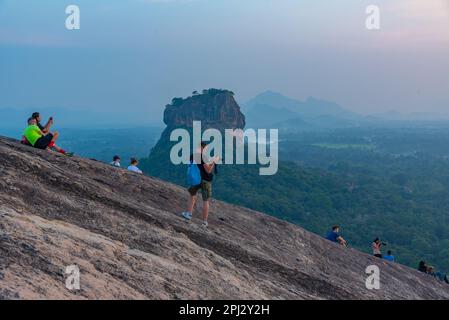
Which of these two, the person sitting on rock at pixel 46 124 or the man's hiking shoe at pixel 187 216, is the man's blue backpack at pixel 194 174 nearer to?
the man's hiking shoe at pixel 187 216

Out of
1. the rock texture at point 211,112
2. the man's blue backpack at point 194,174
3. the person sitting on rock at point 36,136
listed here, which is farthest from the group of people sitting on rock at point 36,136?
the rock texture at point 211,112

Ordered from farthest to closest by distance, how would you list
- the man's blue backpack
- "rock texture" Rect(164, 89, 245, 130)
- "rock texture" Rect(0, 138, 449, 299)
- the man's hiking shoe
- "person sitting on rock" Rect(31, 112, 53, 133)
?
"rock texture" Rect(164, 89, 245, 130) < "person sitting on rock" Rect(31, 112, 53, 133) < the man's hiking shoe < the man's blue backpack < "rock texture" Rect(0, 138, 449, 299)

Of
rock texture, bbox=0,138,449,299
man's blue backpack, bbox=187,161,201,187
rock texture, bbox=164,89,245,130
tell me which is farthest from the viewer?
rock texture, bbox=164,89,245,130

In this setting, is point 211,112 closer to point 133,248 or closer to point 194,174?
point 194,174

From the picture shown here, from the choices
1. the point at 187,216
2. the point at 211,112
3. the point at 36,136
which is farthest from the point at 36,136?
the point at 211,112

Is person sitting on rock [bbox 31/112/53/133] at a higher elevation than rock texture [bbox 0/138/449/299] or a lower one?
higher

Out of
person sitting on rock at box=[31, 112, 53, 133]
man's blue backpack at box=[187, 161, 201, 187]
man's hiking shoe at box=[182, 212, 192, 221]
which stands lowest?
man's hiking shoe at box=[182, 212, 192, 221]

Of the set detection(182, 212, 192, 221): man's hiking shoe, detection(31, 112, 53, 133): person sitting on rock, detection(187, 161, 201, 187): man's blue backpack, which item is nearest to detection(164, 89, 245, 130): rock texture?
detection(31, 112, 53, 133): person sitting on rock

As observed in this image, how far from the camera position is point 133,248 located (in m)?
11.2

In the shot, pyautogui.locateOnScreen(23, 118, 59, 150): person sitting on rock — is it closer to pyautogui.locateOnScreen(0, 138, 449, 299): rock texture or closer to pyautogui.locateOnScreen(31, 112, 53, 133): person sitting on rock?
pyautogui.locateOnScreen(31, 112, 53, 133): person sitting on rock

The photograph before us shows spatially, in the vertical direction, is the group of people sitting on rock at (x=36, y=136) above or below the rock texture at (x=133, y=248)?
above

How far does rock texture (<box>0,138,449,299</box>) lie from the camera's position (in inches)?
354

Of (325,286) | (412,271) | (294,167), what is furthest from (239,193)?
(325,286)

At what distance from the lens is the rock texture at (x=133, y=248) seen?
8.99 m
